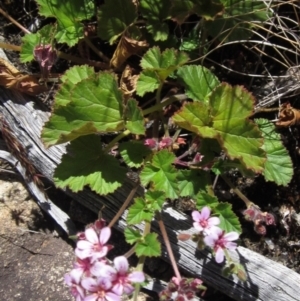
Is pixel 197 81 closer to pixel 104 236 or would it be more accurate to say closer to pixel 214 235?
pixel 214 235

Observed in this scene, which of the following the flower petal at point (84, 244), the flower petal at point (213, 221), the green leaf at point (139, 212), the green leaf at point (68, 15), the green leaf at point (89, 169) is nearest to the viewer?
the flower petal at point (84, 244)

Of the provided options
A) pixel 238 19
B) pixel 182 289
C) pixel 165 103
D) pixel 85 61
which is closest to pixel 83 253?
pixel 182 289

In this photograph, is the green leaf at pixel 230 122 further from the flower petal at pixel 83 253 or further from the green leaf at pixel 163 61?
the flower petal at pixel 83 253

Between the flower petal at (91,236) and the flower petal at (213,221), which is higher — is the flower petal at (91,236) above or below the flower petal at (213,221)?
above

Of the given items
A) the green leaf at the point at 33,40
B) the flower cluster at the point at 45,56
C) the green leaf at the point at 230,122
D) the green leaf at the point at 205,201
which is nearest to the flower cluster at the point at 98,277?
the green leaf at the point at 205,201

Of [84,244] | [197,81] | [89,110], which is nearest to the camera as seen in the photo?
[84,244]

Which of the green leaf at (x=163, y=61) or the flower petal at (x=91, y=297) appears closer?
the flower petal at (x=91, y=297)

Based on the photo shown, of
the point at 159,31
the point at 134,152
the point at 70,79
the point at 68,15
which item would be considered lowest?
the point at 134,152

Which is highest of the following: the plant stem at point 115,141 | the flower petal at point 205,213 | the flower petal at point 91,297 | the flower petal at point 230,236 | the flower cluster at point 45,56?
the flower cluster at point 45,56
